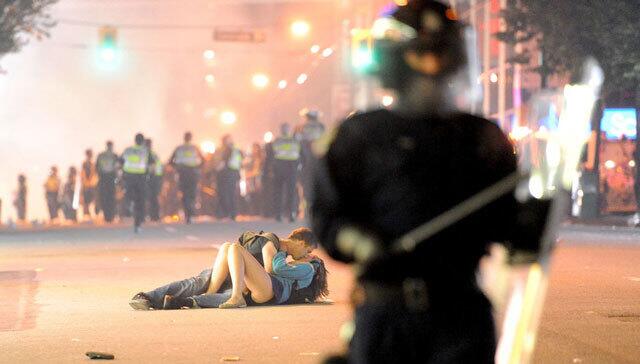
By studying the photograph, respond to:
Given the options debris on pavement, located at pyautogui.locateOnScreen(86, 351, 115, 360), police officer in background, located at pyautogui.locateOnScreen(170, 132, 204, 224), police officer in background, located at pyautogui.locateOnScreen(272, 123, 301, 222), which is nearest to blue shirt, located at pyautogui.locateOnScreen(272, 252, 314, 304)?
debris on pavement, located at pyautogui.locateOnScreen(86, 351, 115, 360)

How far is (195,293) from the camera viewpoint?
43.3 feet

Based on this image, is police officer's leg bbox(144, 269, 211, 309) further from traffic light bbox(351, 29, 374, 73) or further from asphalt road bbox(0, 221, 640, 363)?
traffic light bbox(351, 29, 374, 73)

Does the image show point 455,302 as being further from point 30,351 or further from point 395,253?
point 30,351

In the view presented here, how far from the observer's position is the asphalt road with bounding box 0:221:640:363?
1024 cm

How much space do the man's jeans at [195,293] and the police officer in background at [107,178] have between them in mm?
22514

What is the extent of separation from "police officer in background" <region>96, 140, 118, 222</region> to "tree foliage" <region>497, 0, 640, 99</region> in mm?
9987

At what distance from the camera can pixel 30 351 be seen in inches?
410

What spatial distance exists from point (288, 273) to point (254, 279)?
298 millimetres

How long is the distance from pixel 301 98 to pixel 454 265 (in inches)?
3983

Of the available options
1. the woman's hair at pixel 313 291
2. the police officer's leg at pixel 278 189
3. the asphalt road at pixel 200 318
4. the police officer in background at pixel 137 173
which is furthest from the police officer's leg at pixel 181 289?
the police officer's leg at pixel 278 189

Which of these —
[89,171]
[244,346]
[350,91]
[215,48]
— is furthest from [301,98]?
[244,346]

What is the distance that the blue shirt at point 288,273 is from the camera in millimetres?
12859

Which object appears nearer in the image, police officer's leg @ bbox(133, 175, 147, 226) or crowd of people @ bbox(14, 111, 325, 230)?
police officer's leg @ bbox(133, 175, 147, 226)

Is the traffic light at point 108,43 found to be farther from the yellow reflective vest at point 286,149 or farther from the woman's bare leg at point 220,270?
the woman's bare leg at point 220,270
